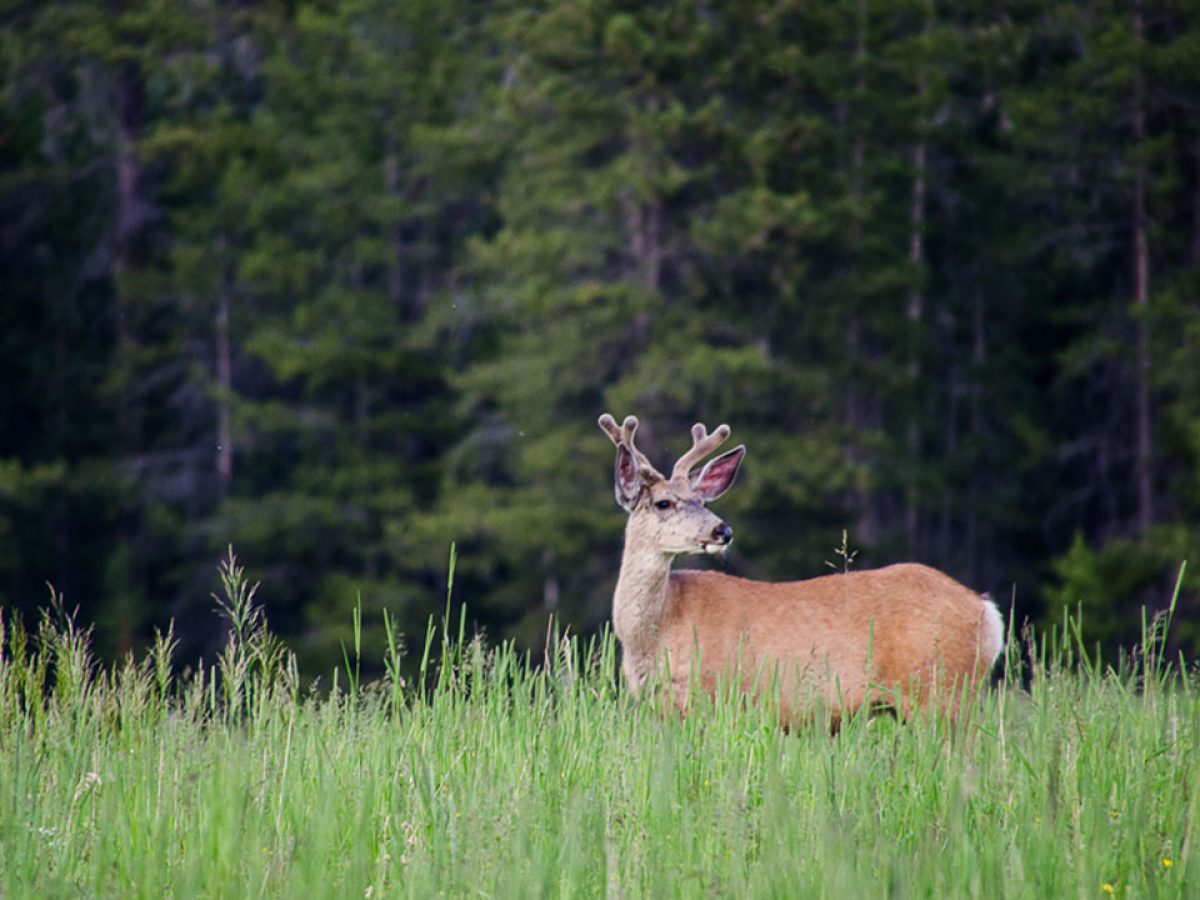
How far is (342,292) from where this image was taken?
25234 millimetres

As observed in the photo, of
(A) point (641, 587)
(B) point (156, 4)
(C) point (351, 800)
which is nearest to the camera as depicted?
(C) point (351, 800)

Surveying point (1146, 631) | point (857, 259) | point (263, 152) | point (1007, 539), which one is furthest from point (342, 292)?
point (1146, 631)

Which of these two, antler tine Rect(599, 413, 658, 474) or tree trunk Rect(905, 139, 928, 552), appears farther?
tree trunk Rect(905, 139, 928, 552)

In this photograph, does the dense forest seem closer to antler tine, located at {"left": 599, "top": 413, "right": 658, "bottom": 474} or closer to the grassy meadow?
antler tine, located at {"left": 599, "top": 413, "right": 658, "bottom": 474}

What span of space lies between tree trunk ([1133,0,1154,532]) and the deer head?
1519 centimetres

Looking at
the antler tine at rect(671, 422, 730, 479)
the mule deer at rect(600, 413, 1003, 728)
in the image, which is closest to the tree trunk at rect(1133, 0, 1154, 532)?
the antler tine at rect(671, 422, 730, 479)

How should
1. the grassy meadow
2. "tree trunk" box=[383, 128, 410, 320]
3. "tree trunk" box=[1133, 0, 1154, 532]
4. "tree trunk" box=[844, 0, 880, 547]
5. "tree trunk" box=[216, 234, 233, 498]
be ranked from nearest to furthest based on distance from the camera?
the grassy meadow → "tree trunk" box=[844, 0, 880, 547] → "tree trunk" box=[1133, 0, 1154, 532] → "tree trunk" box=[216, 234, 233, 498] → "tree trunk" box=[383, 128, 410, 320]

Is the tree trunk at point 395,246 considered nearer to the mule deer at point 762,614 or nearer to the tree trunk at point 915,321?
the tree trunk at point 915,321

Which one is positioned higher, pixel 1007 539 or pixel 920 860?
pixel 920 860

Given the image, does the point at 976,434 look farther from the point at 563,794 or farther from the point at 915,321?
the point at 563,794

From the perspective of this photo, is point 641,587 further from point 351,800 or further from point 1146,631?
point 351,800

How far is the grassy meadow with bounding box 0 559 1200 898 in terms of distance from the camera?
12.1 ft

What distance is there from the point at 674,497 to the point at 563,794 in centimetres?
343

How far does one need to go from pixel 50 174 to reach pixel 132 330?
8.02 feet
